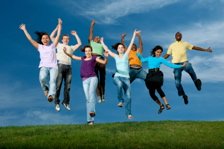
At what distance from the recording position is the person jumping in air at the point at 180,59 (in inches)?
897

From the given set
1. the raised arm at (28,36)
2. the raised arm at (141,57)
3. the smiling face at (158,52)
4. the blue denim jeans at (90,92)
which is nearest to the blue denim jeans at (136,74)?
the raised arm at (141,57)

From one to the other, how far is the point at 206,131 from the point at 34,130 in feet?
20.2

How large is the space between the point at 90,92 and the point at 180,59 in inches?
250

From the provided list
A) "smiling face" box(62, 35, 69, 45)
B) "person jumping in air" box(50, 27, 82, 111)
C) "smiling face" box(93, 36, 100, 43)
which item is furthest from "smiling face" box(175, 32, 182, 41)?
"smiling face" box(62, 35, 69, 45)

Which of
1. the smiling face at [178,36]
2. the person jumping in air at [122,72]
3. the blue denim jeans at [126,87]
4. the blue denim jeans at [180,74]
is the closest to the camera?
the blue denim jeans at [126,87]

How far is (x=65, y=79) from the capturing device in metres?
20.8

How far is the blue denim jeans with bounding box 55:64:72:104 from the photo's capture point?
20.5 metres

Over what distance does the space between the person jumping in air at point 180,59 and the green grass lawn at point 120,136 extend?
3.91 metres

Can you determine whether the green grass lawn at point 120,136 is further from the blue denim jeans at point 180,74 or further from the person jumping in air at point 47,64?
the blue denim jeans at point 180,74

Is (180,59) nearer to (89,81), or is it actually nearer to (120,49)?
(120,49)

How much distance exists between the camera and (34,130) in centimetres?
1759

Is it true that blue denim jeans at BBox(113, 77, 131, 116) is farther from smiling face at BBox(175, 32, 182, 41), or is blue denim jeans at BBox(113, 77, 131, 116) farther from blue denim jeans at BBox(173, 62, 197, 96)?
smiling face at BBox(175, 32, 182, 41)

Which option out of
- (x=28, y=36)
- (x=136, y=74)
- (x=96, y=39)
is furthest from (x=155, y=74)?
(x=28, y=36)

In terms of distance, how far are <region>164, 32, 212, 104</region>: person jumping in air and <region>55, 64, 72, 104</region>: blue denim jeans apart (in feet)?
16.4
